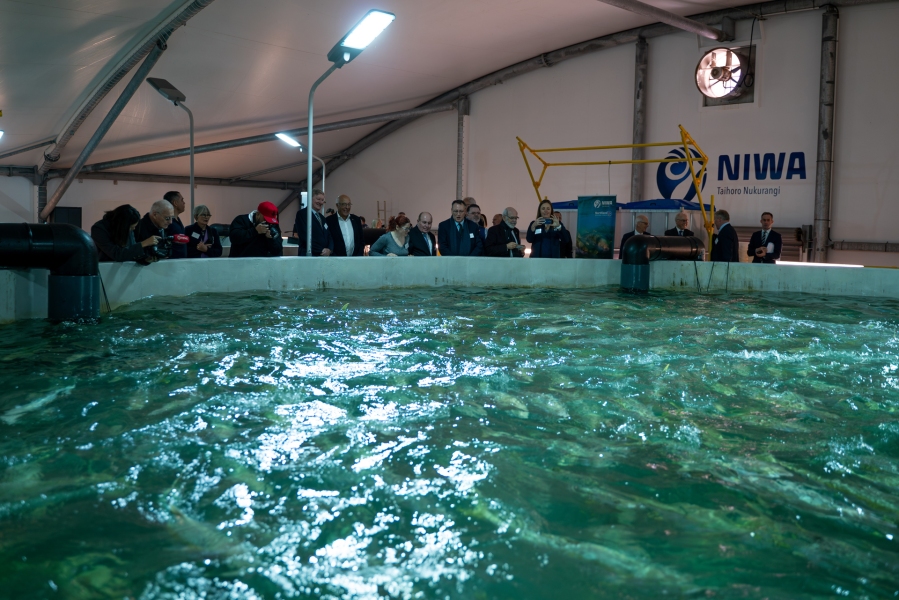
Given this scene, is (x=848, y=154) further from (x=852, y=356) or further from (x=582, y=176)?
(x=852, y=356)

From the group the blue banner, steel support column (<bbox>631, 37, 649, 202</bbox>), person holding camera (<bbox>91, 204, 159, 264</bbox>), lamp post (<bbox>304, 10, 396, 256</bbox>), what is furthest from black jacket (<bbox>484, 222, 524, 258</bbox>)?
steel support column (<bbox>631, 37, 649, 202</bbox>)

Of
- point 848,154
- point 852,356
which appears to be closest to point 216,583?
point 852,356

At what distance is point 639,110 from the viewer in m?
15.1

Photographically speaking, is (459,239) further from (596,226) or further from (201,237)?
(201,237)

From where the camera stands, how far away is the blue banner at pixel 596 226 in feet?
31.2

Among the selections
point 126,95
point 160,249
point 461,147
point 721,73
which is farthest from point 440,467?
point 461,147

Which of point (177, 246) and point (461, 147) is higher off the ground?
point (461, 147)

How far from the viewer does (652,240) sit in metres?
8.80

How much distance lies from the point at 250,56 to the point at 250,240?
677 cm

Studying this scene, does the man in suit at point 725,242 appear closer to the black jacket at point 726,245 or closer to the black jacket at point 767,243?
the black jacket at point 726,245

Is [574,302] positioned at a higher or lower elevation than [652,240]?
lower

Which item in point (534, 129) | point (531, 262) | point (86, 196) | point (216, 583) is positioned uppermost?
point (534, 129)

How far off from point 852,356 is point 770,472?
2644 mm

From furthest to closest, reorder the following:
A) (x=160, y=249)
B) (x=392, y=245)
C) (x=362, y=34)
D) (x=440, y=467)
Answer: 1. (x=392, y=245)
2. (x=362, y=34)
3. (x=160, y=249)
4. (x=440, y=467)
